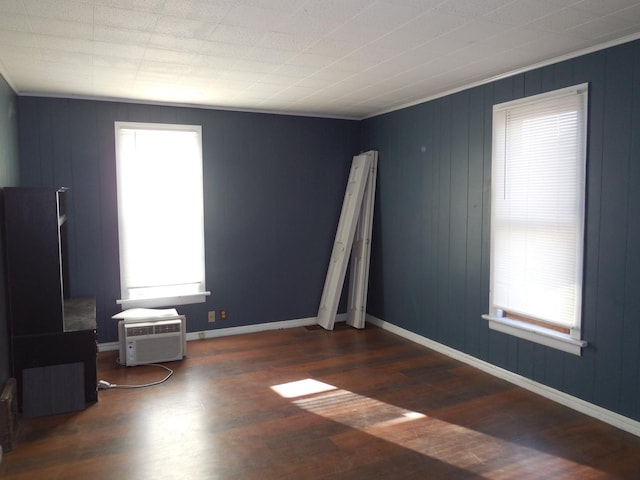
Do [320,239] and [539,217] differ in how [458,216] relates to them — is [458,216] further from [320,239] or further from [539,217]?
[320,239]

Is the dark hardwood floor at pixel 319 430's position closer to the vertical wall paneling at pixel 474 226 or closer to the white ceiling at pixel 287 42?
the vertical wall paneling at pixel 474 226

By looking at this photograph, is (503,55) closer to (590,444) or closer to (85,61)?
(590,444)

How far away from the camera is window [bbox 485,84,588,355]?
323cm

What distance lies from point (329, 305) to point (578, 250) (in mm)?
2820

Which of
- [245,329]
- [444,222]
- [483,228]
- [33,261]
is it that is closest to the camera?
[33,261]

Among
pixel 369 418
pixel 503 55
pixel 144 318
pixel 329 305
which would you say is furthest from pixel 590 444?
pixel 144 318

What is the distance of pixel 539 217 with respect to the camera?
11.4 feet

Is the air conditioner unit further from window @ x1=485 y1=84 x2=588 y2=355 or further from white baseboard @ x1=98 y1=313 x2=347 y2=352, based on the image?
window @ x1=485 y1=84 x2=588 y2=355

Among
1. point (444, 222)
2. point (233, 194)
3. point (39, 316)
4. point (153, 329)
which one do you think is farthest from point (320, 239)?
point (39, 316)

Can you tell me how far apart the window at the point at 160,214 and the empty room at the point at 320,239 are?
2 cm

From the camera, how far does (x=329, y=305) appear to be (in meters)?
5.44

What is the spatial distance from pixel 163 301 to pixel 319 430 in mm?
2430

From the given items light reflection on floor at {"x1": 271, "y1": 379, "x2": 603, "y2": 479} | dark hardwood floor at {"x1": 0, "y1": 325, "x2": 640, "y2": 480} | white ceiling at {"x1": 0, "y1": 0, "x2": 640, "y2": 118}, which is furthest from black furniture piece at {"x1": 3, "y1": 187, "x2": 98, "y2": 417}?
light reflection on floor at {"x1": 271, "y1": 379, "x2": 603, "y2": 479}

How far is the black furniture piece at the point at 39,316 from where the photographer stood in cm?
320
